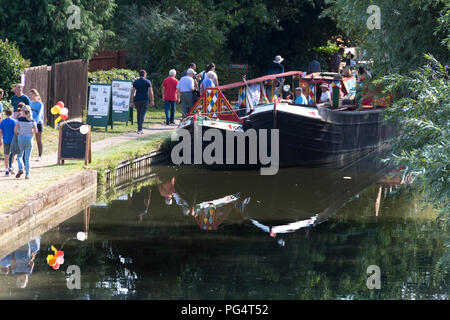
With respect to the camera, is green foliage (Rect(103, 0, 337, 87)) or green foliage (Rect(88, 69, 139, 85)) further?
green foliage (Rect(103, 0, 337, 87))

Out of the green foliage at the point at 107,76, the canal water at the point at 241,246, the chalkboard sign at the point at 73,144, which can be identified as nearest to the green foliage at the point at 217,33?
the green foliage at the point at 107,76

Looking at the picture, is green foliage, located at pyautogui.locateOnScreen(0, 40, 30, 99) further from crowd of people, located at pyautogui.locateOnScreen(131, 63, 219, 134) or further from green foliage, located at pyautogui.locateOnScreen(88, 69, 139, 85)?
green foliage, located at pyautogui.locateOnScreen(88, 69, 139, 85)

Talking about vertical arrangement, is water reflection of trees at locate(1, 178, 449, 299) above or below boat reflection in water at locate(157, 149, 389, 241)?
below

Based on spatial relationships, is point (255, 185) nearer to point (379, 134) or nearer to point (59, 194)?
point (59, 194)

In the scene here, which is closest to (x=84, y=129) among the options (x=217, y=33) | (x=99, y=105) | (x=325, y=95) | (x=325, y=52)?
(x=99, y=105)

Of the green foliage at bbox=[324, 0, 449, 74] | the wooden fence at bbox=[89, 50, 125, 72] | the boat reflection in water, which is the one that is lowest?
the boat reflection in water

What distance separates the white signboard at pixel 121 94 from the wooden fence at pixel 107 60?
688 centimetres

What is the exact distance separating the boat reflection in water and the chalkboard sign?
1.67 meters

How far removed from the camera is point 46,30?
2558cm

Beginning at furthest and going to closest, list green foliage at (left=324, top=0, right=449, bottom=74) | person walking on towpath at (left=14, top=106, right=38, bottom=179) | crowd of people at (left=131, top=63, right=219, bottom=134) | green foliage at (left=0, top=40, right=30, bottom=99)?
crowd of people at (left=131, top=63, right=219, bottom=134) → green foliage at (left=0, top=40, right=30, bottom=99) → person walking on towpath at (left=14, top=106, right=38, bottom=179) → green foliage at (left=324, top=0, right=449, bottom=74)

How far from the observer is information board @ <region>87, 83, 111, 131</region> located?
936 inches

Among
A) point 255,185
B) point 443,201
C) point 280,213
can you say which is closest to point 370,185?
point 255,185

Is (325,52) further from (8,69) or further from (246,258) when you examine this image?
(246,258)

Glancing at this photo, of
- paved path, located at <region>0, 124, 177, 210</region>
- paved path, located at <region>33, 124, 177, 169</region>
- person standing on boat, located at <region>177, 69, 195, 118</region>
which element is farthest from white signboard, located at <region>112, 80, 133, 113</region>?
paved path, located at <region>0, 124, 177, 210</region>
